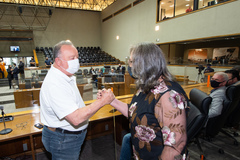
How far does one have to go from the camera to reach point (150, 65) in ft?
2.85

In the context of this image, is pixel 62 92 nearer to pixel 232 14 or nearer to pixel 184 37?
pixel 232 14

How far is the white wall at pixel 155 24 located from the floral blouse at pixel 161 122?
112 centimetres

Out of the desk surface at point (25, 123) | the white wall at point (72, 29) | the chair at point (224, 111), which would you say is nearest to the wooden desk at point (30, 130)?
the desk surface at point (25, 123)

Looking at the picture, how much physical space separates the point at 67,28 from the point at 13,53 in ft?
17.7

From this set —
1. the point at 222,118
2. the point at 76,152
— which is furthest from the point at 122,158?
the point at 222,118

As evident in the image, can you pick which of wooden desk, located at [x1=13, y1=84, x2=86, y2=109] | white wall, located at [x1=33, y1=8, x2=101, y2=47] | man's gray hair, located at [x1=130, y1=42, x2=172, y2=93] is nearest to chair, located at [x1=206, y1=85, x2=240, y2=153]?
man's gray hair, located at [x1=130, y1=42, x2=172, y2=93]

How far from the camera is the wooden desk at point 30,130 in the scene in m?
1.70

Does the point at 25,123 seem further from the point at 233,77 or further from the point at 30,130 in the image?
the point at 233,77

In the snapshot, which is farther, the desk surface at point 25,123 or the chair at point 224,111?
the chair at point 224,111

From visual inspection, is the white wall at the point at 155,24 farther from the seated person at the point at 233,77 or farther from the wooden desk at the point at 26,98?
the wooden desk at the point at 26,98

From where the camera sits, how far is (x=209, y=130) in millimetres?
2115

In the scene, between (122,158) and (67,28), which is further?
(67,28)

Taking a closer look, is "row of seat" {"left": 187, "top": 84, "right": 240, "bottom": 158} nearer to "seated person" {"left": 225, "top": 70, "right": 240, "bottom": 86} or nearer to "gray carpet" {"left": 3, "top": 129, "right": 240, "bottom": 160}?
"gray carpet" {"left": 3, "top": 129, "right": 240, "bottom": 160}

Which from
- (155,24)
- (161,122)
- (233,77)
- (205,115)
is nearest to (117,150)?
(205,115)
